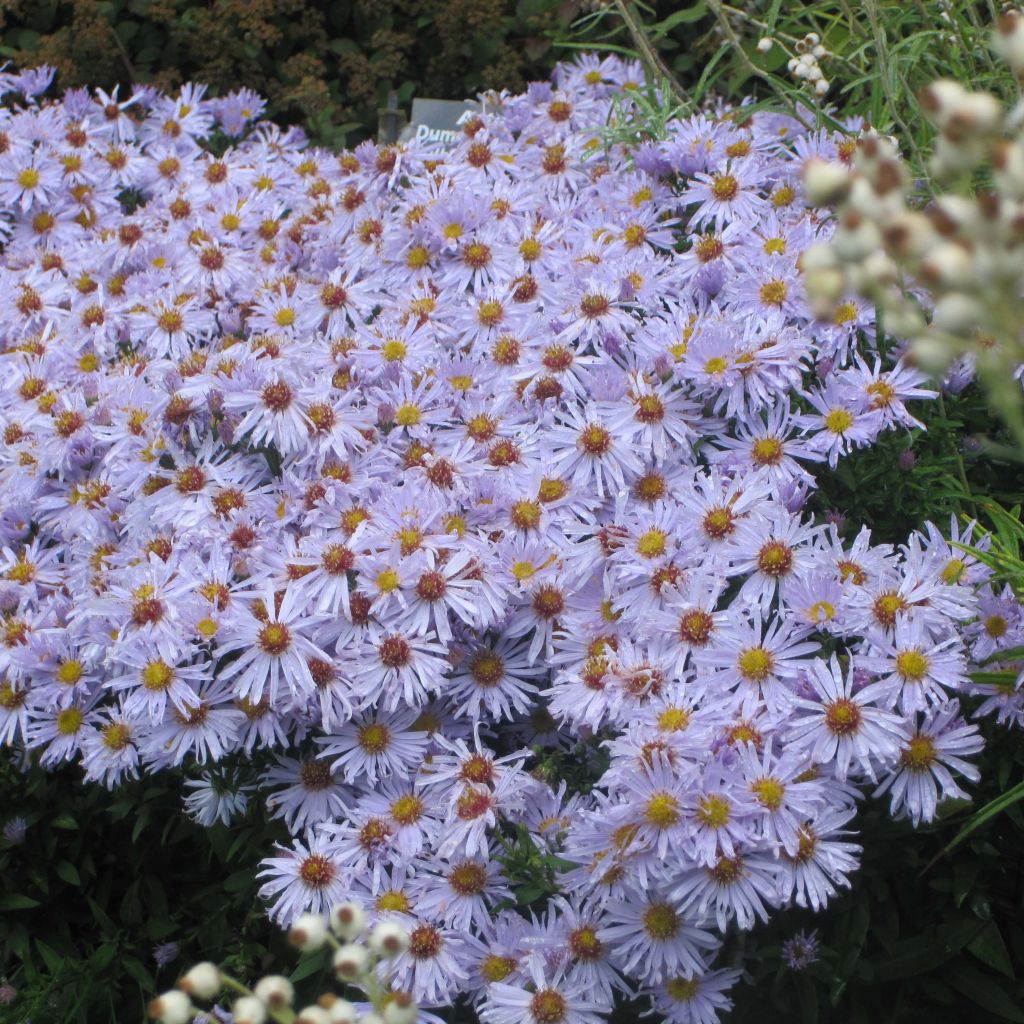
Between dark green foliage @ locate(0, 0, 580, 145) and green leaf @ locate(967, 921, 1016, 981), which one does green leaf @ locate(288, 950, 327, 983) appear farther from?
dark green foliage @ locate(0, 0, 580, 145)

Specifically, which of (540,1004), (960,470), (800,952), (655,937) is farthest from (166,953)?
(960,470)

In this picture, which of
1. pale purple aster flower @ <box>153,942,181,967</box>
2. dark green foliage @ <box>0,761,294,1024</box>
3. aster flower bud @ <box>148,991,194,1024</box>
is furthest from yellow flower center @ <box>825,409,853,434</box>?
pale purple aster flower @ <box>153,942,181,967</box>

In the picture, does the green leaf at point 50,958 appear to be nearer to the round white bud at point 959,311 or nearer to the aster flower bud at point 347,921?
the aster flower bud at point 347,921

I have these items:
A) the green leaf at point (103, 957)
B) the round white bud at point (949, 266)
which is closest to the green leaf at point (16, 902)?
the green leaf at point (103, 957)

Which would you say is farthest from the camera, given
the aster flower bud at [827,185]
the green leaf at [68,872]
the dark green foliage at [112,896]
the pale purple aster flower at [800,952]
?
the green leaf at [68,872]

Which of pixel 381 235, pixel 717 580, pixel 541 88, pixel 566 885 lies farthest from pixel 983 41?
pixel 566 885

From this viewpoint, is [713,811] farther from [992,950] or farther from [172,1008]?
[172,1008]
